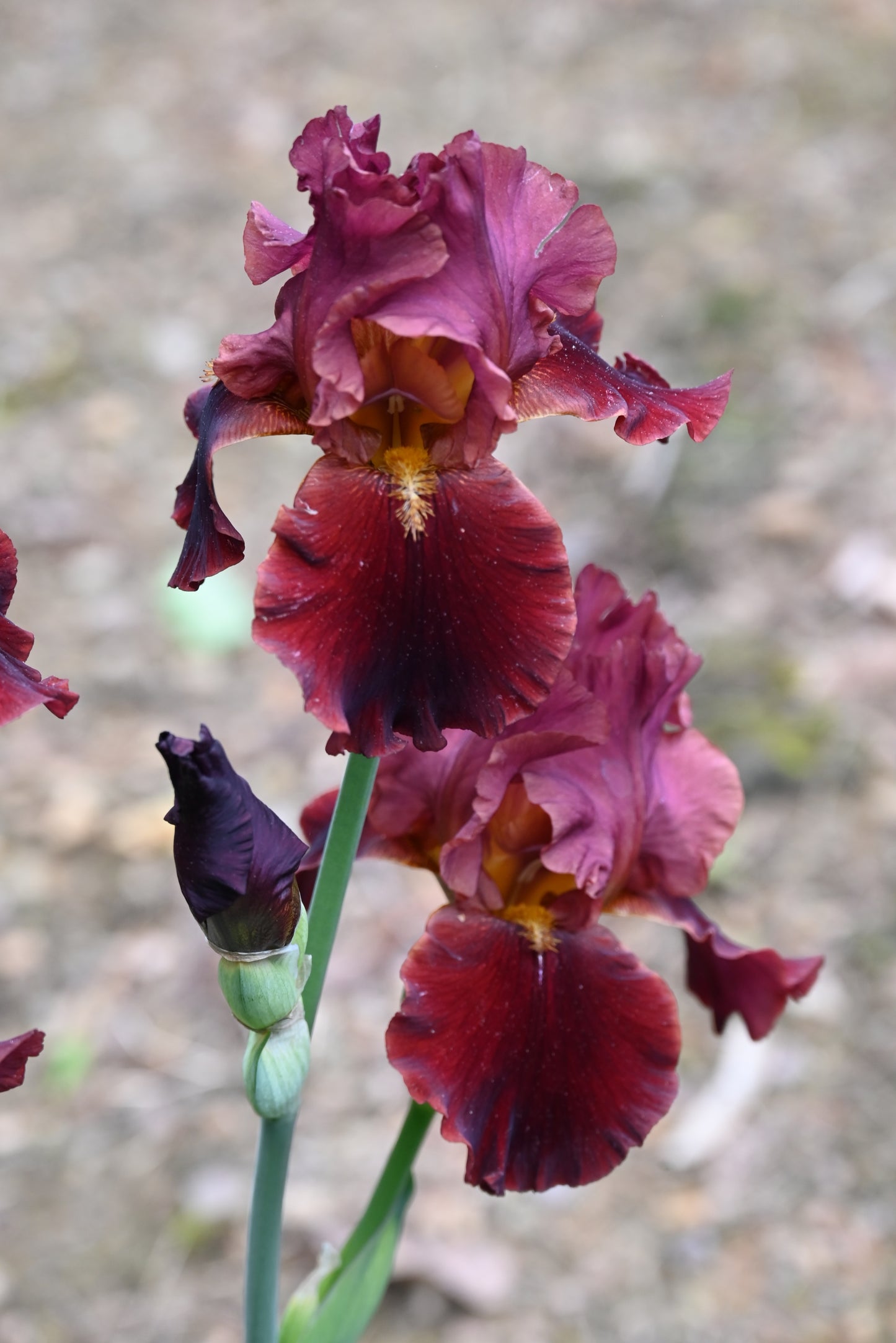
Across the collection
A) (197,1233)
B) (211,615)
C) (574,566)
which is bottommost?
(197,1233)

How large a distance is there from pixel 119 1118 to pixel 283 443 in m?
1.81

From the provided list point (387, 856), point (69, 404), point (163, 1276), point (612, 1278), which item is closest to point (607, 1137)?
point (387, 856)

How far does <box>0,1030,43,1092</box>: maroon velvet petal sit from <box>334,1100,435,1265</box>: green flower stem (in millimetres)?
292

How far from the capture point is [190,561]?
0.73 m

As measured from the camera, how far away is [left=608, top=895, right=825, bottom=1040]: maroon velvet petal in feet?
3.05

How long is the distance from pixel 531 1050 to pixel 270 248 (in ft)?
1.65

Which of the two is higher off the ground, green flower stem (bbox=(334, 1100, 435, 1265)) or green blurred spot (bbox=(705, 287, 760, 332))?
green blurred spot (bbox=(705, 287, 760, 332))

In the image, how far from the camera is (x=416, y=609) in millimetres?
667

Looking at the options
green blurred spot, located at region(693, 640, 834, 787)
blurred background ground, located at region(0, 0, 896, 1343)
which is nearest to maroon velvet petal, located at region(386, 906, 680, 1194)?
blurred background ground, located at region(0, 0, 896, 1343)

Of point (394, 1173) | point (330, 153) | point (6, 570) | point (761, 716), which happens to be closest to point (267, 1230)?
point (394, 1173)

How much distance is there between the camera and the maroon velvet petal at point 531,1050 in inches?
30.7

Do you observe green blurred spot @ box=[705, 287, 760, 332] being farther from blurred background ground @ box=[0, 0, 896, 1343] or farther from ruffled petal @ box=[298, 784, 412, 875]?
ruffled petal @ box=[298, 784, 412, 875]

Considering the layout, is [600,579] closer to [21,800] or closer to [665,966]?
[665,966]

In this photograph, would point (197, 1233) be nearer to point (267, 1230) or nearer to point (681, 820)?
point (267, 1230)
